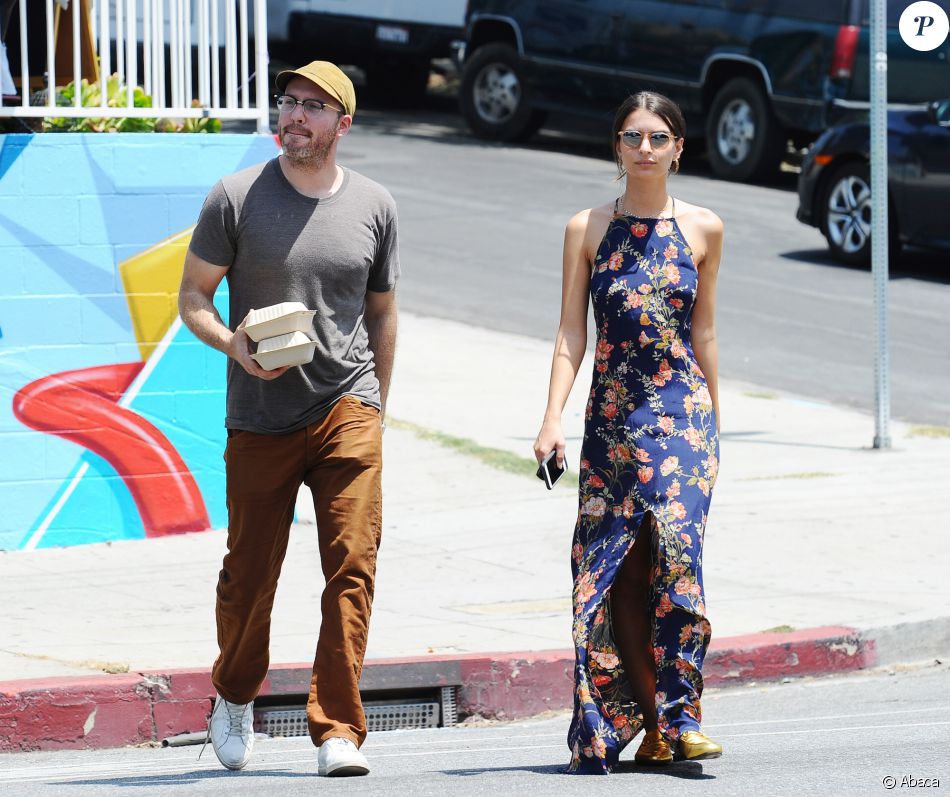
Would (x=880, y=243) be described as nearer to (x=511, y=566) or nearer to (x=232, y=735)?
(x=511, y=566)

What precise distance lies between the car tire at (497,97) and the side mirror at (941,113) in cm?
712

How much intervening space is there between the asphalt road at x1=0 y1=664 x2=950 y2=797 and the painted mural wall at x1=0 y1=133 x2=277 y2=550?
2.28 metres

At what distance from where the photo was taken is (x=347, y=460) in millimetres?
5090

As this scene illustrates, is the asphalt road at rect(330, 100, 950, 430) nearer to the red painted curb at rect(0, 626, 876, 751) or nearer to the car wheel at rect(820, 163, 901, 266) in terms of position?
the car wheel at rect(820, 163, 901, 266)

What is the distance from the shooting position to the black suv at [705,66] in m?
17.9

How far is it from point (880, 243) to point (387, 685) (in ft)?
16.5

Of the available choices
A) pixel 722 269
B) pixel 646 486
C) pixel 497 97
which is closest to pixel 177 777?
pixel 646 486

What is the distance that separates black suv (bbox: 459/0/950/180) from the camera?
17938mm

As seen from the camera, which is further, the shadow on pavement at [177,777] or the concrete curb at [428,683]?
the concrete curb at [428,683]

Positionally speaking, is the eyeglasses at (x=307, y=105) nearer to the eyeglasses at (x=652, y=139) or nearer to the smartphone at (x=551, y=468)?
the eyeglasses at (x=652, y=139)

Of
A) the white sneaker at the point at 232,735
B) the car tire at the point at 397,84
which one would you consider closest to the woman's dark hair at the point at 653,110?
the white sneaker at the point at 232,735

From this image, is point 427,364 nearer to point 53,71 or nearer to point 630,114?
point 53,71

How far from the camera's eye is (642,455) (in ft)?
16.4

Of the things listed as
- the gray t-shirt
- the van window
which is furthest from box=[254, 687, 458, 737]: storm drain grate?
the van window
